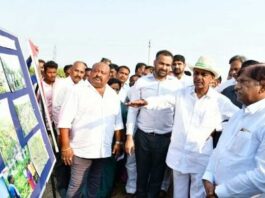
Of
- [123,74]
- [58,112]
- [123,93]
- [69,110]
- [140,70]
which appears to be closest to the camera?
[69,110]

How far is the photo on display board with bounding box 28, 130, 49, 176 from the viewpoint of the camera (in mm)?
2240

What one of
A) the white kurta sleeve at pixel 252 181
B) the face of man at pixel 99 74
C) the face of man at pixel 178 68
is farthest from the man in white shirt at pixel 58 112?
the white kurta sleeve at pixel 252 181

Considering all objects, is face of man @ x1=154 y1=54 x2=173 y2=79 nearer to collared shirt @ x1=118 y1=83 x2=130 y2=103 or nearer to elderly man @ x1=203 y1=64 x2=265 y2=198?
collared shirt @ x1=118 y1=83 x2=130 y2=103

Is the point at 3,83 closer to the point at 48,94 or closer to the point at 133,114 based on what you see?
the point at 133,114

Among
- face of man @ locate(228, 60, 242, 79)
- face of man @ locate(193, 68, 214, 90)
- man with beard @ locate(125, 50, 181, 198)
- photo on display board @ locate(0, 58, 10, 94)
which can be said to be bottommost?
man with beard @ locate(125, 50, 181, 198)

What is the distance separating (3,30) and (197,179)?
253 cm

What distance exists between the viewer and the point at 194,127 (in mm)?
3586

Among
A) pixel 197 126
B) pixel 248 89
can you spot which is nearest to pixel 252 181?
pixel 248 89

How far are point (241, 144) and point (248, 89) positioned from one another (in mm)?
392

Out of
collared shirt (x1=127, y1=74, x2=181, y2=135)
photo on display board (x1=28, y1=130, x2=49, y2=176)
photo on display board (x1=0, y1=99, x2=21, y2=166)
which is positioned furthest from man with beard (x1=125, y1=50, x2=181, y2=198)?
photo on display board (x1=0, y1=99, x2=21, y2=166)

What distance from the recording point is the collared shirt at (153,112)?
14.2 feet

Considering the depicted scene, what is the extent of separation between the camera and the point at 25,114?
2.22 meters

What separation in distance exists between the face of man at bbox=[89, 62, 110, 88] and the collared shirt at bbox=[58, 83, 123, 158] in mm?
77

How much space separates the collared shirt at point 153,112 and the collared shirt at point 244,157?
69.8 inches
